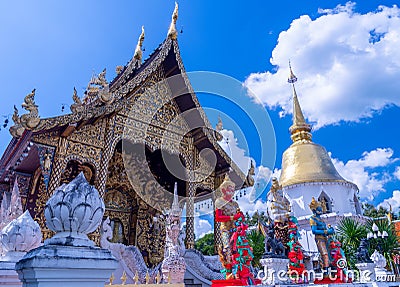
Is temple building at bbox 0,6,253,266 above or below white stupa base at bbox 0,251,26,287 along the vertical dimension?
above

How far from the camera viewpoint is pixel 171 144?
10.5 meters

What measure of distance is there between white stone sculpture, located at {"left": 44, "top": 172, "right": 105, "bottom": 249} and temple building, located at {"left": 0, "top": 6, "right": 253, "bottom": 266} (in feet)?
19.3

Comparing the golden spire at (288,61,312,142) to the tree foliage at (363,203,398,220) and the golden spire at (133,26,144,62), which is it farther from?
the golden spire at (133,26,144,62)

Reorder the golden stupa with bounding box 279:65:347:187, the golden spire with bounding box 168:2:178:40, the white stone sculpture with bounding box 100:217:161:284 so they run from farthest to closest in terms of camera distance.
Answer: the golden stupa with bounding box 279:65:347:187
the golden spire with bounding box 168:2:178:40
the white stone sculpture with bounding box 100:217:161:284

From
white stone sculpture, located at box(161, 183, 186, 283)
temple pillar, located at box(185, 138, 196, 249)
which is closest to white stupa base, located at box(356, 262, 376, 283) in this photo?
white stone sculpture, located at box(161, 183, 186, 283)

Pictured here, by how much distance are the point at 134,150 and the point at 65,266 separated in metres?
8.74

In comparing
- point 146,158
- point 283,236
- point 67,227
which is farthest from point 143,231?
point 67,227

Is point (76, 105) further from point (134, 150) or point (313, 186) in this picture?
point (313, 186)

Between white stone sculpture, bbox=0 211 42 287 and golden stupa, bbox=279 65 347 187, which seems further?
golden stupa, bbox=279 65 347 187

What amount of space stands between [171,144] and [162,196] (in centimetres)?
261

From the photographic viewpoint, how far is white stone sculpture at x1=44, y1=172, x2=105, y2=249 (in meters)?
2.22

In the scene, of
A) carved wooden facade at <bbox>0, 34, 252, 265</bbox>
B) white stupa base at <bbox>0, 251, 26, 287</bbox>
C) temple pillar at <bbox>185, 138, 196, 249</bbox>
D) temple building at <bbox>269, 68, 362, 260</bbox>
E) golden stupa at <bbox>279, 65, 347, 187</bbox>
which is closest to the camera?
white stupa base at <bbox>0, 251, 26, 287</bbox>

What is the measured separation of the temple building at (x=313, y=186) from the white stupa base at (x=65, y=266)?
60.1ft

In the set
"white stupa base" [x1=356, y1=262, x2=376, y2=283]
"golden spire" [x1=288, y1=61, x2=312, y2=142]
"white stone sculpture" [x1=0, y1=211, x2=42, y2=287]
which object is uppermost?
"golden spire" [x1=288, y1=61, x2=312, y2=142]
